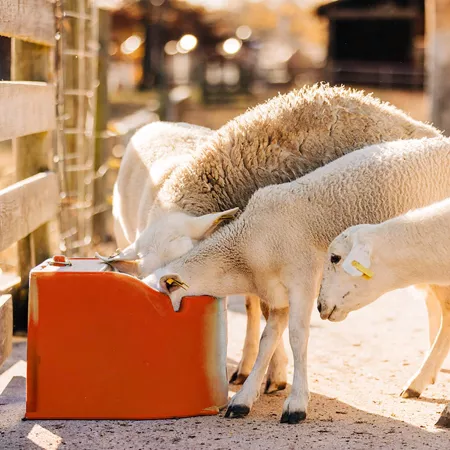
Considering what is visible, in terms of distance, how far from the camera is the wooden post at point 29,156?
700 centimetres

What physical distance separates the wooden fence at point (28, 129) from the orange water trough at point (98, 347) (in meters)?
0.47

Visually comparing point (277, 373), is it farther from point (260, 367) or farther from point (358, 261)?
point (358, 261)

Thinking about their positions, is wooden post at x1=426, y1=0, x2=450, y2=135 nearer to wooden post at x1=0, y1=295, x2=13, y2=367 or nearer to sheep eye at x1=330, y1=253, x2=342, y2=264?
sheep eye at x1=330, y1=253, x2=342, y2=264

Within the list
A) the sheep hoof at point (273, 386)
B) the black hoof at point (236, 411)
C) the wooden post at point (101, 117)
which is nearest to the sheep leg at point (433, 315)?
the sheep hoof at point (273, 386)

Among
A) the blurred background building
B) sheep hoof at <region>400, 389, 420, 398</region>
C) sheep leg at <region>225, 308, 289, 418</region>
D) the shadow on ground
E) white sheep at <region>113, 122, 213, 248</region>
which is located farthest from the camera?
the blurred background building

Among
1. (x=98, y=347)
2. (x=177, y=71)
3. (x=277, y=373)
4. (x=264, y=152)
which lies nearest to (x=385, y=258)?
(x=277, y=373)

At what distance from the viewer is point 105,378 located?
16.2 feet

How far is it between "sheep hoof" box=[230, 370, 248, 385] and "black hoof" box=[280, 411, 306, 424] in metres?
1.04

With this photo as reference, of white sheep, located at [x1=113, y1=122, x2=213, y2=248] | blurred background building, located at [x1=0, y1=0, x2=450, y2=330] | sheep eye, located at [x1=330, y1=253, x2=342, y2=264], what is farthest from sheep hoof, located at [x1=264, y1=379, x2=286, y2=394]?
blurred background building, located at [x1=0, y1=0, x2=450, y2=330]

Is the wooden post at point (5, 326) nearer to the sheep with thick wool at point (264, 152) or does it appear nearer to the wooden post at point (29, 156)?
the sheep with thick wool at point (264, 152)

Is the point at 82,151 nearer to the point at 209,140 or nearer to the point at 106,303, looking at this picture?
the point at 209,140

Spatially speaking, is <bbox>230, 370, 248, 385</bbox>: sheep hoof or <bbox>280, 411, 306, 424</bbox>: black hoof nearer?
<bbox>280, 411, 306, 424</bbox>: black hoof

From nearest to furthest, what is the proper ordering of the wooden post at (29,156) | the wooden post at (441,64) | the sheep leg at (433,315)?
the sheep leg at (433,315) → the wooden post at (29,156) → the wooden post at (441,64)

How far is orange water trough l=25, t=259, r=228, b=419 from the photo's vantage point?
4.92m
